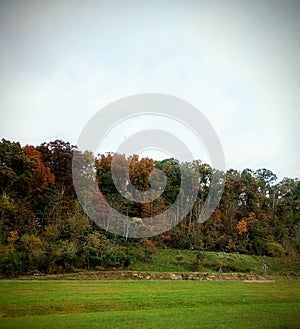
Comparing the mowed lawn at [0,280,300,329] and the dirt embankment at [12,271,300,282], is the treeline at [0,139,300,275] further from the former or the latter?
the mowed lawn at [0,280,300,329]

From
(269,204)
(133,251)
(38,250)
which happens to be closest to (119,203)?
(133,251)

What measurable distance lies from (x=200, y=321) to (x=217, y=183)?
29.9 metres

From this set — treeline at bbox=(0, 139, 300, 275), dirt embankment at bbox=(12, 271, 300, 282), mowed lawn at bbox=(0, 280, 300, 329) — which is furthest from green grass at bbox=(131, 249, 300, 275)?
mowed lawn at bbox=(0, 280, 300, 329)

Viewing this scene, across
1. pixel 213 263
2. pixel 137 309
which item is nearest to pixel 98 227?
pixel 213 263

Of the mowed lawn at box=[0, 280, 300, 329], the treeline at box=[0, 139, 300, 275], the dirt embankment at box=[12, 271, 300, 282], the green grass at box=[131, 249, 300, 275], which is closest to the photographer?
the mowed lawn at box=[0, 280, 300, 329]

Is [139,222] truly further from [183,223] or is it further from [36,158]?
[36,158]

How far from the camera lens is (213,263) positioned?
2941 cm

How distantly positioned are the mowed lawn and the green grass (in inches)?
459

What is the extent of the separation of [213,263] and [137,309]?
1843cm

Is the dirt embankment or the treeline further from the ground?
the treeline

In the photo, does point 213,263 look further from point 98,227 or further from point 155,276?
point 98,227

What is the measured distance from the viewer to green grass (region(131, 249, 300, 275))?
89.8 ft

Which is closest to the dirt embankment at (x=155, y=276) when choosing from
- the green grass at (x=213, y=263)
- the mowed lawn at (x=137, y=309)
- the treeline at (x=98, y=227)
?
the treeline at (x=98, y=227)

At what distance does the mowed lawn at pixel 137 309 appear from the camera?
9.61 meters
